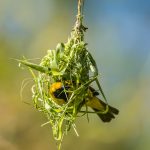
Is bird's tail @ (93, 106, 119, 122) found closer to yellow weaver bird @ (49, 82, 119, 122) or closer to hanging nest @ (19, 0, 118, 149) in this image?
yellow weaver bird @ (49, 82, 119, 122)

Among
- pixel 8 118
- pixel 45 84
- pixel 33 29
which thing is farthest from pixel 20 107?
pixel 45 84

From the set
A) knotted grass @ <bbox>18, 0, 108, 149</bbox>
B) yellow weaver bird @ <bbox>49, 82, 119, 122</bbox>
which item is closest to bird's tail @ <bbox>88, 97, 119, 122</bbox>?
yellow weaver bird @ <bbox>49, 82, 119, 122</bbox>

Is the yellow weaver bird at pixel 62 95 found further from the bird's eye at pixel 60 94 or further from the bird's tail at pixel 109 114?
the bird's tail at pixel 109 114

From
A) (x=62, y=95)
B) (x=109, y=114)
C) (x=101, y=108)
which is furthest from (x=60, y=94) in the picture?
(x=109, y=114)

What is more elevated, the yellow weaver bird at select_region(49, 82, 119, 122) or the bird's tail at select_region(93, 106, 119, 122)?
the yellow weaver bird at select_region(49, 82, 119, 122)

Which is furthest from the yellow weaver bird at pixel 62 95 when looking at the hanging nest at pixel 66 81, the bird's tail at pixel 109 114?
the bird's tail at pixel 109 114

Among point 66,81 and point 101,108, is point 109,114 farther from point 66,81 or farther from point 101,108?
point 66,81

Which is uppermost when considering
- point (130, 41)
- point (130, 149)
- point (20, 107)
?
point (130, 41)

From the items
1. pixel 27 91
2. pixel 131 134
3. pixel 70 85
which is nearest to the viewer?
pixel 70 85

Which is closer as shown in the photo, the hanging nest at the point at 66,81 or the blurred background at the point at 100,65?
the hanging nest at the point at 66,81

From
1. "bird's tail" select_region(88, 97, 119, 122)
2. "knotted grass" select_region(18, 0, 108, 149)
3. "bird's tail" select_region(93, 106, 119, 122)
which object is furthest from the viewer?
"bird's tail" select_region(93, 106, 119, 122)

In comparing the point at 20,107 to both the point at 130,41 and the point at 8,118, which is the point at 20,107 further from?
the point at 130,41
